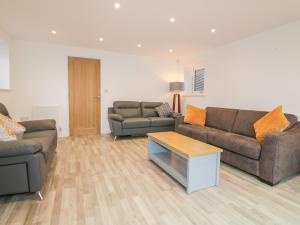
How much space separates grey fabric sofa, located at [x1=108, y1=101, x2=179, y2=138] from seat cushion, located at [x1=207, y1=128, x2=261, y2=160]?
5.54 feet

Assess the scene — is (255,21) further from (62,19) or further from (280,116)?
(62,19)

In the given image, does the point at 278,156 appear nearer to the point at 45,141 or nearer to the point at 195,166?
the point at 195,166

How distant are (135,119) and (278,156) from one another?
2.96 metres

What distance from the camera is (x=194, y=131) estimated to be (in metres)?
3.28

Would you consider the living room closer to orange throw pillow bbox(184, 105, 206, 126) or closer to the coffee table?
the coffee table

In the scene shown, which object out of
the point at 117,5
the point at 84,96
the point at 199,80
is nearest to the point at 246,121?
the point at 199,80

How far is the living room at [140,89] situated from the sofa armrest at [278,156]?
3 cm

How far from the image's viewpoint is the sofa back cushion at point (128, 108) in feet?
15.2

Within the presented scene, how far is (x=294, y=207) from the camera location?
171cm

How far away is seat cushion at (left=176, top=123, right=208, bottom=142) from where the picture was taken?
3.09 metres

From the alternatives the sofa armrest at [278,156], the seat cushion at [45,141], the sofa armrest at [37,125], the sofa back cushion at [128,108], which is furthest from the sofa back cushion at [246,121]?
the sofa armrest at [37,125]

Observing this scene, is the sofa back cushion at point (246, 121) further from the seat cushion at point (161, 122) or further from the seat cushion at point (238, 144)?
the seat cushion at point (161, 122)

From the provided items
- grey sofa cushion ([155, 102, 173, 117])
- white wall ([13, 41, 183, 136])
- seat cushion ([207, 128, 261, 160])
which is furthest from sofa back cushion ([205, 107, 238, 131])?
white wall ([13, 41, 183, 136])

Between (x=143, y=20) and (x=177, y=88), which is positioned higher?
(x=143, y=20)
